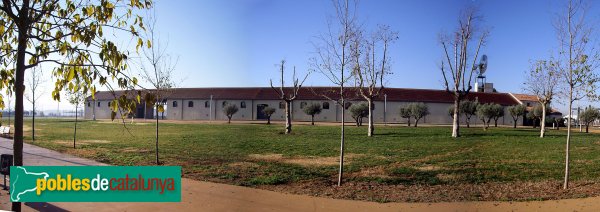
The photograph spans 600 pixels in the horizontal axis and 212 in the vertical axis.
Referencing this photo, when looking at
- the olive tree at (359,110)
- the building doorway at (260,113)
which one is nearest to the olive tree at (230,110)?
the building doorway at (260,113)

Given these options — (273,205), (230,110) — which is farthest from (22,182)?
(230,110)

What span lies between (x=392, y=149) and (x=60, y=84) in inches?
496

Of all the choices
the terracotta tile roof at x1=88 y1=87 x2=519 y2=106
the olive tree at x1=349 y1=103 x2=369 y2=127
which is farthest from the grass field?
the terracotta tile roof at x1=88 y1=87 x2=519 y2=106

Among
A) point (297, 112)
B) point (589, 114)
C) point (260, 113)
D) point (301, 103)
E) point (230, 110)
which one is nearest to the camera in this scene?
point (589, 114)

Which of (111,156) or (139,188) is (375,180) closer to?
(139,188)

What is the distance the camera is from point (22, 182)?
5.56 meters

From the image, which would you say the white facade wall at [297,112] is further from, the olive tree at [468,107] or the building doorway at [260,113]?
the olive tree at [468,107]

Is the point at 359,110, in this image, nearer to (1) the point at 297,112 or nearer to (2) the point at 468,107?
(2) the point at 468,107

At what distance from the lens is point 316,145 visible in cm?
1691

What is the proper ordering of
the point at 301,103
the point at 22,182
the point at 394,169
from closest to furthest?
the point at 22,182 < the point at 394,169 < the point at 301,103

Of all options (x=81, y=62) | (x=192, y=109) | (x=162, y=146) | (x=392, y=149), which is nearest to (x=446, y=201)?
(x=81, y=62)

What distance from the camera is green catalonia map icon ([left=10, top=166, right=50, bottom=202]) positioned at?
17.2 feet

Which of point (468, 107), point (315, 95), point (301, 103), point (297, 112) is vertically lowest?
point (297, 112)

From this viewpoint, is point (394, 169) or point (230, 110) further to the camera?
point (230, 110)
